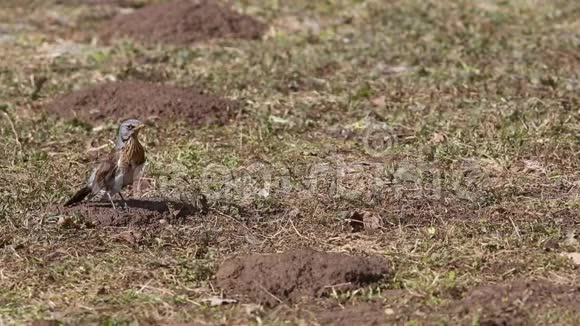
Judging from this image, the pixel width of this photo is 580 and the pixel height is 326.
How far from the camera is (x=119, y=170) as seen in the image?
7789 millimetres

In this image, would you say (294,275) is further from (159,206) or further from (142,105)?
(142,105)

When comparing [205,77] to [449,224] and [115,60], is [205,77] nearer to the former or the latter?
[115,60]

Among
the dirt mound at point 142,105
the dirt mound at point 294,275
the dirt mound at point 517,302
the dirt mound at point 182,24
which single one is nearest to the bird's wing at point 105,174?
the dirt mound at point 294,275

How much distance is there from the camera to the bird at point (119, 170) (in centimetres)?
777

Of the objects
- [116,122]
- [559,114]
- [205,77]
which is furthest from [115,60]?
[559,114]

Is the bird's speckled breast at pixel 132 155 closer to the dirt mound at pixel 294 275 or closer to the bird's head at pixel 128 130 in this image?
the bird's head at pixel 128 130

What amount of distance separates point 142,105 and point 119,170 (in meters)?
2.71

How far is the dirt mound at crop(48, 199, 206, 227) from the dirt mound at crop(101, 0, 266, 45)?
543 cm

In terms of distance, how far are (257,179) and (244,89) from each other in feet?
9.05

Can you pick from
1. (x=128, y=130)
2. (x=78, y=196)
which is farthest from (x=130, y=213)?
(x=128, y=130)

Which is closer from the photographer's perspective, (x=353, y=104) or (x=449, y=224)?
(x=449, y=224)

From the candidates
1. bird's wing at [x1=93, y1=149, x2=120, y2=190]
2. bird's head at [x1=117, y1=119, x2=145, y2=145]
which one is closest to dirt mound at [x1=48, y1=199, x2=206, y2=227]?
bird's wing at [x1=93, y1=149, x2=120, y2=190]

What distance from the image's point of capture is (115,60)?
40.7 ft

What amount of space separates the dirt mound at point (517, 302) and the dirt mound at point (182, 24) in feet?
24.2
